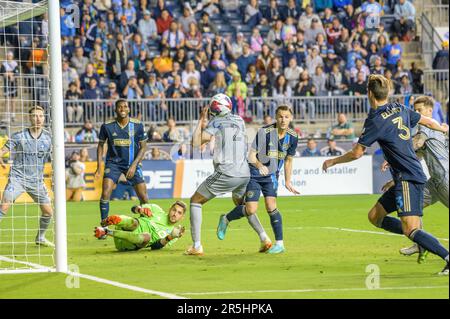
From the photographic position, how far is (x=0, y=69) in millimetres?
29500

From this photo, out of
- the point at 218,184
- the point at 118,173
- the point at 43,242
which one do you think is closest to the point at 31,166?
the point at 43,242

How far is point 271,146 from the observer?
15.4 metres

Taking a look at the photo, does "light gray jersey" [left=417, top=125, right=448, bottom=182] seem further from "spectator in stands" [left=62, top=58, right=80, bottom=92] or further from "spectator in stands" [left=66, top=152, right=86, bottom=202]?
"spectator in stands" [left=62, top=58, right=80, bottom=92]

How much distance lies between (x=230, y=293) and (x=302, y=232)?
7754 millimetres

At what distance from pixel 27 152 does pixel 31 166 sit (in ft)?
0.87

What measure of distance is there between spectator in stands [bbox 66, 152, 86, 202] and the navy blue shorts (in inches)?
526

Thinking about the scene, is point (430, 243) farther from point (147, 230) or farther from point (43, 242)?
point (43, 242)

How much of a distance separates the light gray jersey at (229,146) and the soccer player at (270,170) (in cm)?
48

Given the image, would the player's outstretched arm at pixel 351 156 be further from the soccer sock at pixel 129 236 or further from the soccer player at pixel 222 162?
the soccer sock at pixel 129 236

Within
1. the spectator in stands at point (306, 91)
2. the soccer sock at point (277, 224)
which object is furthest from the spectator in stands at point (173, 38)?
the soccer sock at point (277, 224)

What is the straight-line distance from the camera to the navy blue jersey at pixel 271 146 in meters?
15.2

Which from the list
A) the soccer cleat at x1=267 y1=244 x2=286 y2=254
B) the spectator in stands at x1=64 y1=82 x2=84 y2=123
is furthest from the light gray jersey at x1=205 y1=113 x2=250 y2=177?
the spectator in stands at x1=64 y1=82 x2=84 y2=123
